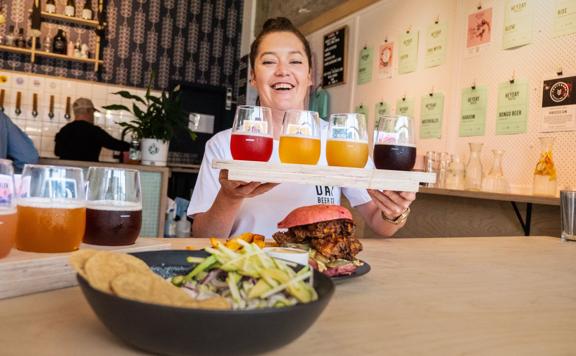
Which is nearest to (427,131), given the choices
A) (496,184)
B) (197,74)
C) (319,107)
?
(496,184)

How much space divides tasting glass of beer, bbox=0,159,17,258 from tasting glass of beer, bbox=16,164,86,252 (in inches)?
1.3

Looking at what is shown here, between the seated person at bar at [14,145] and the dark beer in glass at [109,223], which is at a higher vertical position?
the seated person at bar at [14,145]

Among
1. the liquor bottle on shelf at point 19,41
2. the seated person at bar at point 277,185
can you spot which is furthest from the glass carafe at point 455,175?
the liquor bottle on shelf at point 19,41

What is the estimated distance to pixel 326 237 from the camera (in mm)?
1114

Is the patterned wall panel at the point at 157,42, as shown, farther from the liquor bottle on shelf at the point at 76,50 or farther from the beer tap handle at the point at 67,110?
the beer tap handle at the point at 67,110

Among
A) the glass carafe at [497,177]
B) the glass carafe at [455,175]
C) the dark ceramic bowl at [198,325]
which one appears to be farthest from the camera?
the glass carafe at [455,175]

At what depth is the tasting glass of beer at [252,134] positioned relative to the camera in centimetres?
128

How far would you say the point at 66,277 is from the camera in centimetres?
89

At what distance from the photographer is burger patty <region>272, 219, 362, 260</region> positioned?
1.08 metres

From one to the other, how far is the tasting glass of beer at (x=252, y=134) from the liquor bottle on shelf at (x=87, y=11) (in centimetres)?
587

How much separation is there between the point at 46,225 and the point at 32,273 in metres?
0.09

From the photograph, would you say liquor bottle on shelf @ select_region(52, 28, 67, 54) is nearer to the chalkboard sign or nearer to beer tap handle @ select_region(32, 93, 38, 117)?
beer tap handle @ select_region(32, 93, 38, 117)

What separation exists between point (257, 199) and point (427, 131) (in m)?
2.32

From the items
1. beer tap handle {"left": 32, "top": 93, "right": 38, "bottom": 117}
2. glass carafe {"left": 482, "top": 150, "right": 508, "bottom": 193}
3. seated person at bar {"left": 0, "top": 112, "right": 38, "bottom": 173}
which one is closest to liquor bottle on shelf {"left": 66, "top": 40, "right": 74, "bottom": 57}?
beer tap handle {"left": 32, "top": 93, "right": 38, "bottom": 117}
